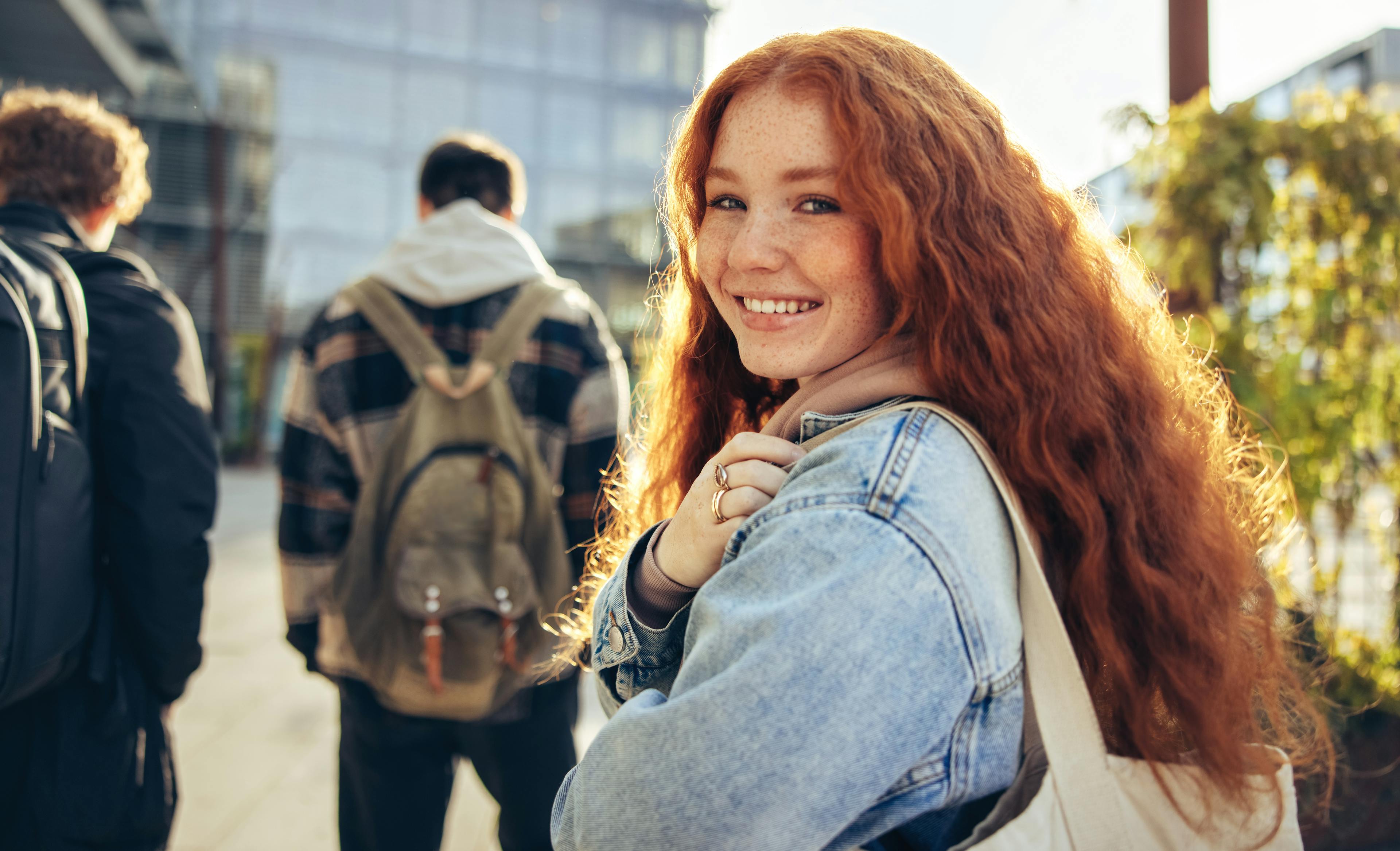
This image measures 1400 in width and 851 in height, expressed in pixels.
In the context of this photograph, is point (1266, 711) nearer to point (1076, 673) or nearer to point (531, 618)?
point (1076, 673)

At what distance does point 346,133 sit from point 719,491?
21.3m

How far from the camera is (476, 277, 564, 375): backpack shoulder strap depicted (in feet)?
7.43

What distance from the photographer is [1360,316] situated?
3.08m

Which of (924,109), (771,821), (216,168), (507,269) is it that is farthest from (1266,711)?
(216,168)

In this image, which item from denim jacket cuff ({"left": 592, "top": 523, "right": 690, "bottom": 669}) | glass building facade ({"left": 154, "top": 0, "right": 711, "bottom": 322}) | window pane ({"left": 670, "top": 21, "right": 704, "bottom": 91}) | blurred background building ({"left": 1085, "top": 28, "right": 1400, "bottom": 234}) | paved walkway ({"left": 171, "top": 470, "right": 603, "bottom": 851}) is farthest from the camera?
window pane ({"left": 670, "top": 21, "right": 704, "bottom": 91})

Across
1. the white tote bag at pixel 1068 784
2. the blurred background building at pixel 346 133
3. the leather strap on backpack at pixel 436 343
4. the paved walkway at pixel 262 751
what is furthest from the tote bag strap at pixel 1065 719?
the blurred background building at pixel 346 133

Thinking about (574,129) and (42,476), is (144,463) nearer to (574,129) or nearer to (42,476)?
(42,476)

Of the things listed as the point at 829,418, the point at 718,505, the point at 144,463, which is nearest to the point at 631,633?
the point at 718,505

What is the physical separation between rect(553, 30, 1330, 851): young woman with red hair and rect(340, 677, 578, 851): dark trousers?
3.78 feet

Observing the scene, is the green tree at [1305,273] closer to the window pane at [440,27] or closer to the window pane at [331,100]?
the window pane at [331,100]

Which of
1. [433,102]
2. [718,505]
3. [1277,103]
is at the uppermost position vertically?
[433,102]

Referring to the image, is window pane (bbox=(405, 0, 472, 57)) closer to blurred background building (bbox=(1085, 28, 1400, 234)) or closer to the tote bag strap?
blurred background building (bbox=(1085, 28, 1400, 234))

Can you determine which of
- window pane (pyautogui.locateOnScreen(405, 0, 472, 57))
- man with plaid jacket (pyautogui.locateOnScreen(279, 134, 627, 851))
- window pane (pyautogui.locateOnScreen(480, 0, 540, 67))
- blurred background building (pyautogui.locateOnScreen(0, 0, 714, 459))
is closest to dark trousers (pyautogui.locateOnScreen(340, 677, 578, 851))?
man with plaid jacket (pyautogui.locateOnScreen(279, 134, 627, 851))

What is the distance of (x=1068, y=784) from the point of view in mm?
845
